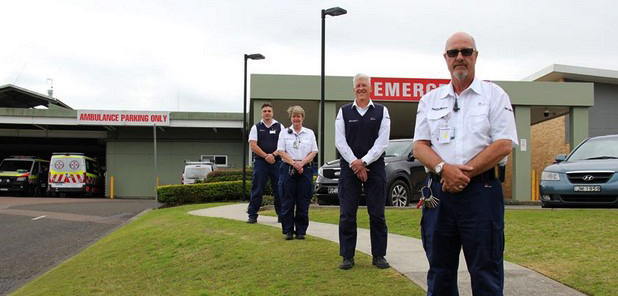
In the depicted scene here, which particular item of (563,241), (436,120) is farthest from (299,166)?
(436,120)

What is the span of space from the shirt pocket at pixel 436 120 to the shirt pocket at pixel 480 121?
5.8 inches

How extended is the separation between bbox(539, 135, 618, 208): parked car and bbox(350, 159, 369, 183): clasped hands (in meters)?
5.80

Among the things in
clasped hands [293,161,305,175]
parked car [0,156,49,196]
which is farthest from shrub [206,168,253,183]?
parked car [0,156,49,196]

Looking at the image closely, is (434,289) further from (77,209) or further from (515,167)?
(515,167)

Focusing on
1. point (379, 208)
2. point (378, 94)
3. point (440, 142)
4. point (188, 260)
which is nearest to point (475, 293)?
point (440, 142)

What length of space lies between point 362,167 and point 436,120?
79.3 inches

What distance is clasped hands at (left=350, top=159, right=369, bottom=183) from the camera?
17.4ft

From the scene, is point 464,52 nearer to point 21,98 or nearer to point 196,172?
point 196,172

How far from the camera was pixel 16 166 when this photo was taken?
94.4 ft

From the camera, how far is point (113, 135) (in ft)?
104

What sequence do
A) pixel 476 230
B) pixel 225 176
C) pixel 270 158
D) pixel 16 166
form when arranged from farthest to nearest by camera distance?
1. pixel 16 166
2. pixel 225 176
3. pixel 270 158
4. pixel 476 230

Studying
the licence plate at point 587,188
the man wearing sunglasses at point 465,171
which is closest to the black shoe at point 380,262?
the man wearing sunglasses at point 465,171

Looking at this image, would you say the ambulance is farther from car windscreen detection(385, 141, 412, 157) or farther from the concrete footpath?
the concrete footpath

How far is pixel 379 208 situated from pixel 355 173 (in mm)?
414
